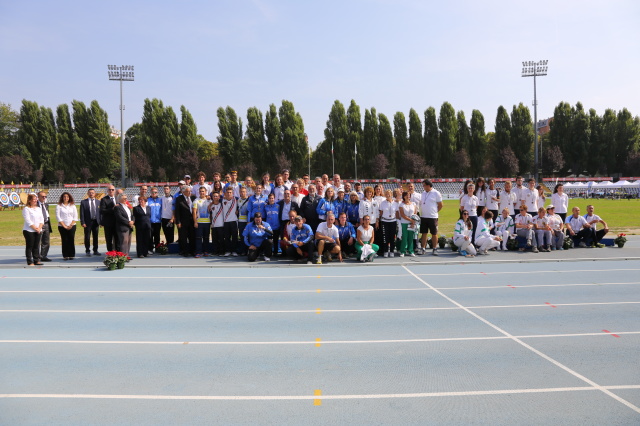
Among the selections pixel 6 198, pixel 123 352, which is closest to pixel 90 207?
pixel 123 352

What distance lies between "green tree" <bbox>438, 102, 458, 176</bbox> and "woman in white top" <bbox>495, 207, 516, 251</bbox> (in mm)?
49521

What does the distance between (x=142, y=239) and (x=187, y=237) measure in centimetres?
118

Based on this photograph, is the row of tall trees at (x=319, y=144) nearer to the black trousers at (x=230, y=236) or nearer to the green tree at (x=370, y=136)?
the green tree at (x=370, y=136)

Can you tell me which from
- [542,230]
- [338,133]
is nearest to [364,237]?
[542,230]

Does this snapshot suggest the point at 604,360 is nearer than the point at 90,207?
Yes

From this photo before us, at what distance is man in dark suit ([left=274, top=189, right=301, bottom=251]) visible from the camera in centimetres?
1202

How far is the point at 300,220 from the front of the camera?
11570 mm

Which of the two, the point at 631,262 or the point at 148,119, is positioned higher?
the point at 148,119

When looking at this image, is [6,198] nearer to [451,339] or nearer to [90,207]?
[90,207]

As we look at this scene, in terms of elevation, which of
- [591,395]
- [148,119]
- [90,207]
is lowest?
[591,395]

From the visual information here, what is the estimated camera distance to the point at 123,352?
5477 millimetres

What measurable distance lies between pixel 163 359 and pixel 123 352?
0.60m

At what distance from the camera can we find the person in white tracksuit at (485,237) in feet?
41.8

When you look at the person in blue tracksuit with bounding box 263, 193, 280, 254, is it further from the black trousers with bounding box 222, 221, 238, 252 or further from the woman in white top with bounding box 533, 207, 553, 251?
the woman in white top with bounding box 533, 207, 553, 251
